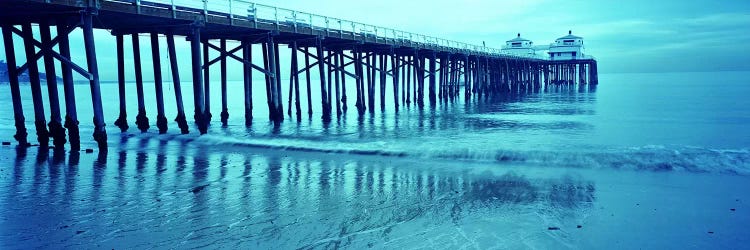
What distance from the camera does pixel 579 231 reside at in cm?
537

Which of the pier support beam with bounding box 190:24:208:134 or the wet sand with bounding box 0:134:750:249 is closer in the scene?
the wet sand with bounding box 0:134:750:249

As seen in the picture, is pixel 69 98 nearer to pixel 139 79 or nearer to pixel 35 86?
pixel 35 86

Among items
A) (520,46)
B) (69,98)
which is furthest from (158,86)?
(520,46)

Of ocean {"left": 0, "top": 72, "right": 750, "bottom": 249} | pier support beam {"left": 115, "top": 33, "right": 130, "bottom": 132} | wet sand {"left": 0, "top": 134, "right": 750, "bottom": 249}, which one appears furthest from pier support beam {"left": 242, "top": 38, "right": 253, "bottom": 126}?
wet sand {"left": 0, "top": 134, "right": 750, "bottom": 249}

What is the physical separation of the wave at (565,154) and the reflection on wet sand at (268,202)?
168 centimetres

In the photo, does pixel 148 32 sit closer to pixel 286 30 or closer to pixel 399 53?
pixel 286 30

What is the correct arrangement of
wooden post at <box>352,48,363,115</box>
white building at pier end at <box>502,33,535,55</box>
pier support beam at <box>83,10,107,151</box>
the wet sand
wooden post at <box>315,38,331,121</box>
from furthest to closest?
white building at pier end at <box>502,33,535,55</box>, wooden post at <box>352,48,363,115</box>, wooden post at <box>315,38,331,121</box>, pier support beam at <box>83,10,107,151</box>, the wet sand

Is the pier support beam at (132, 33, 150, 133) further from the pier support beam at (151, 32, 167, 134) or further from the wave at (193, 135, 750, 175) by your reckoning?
the wave at (193, 135, 750, 175)

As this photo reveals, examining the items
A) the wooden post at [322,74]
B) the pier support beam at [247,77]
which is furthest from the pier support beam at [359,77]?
the pier support beam at [247,77]

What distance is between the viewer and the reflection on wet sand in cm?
517

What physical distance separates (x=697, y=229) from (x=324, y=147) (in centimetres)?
872

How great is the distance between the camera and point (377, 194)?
7.10 m

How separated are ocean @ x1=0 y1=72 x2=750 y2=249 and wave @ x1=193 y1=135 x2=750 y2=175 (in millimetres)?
52

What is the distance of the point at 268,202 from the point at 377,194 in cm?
153
